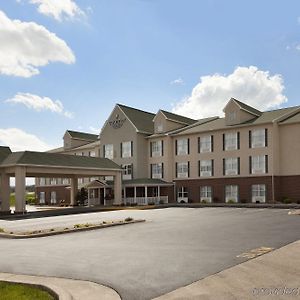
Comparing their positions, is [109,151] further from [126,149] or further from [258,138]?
[258,138]

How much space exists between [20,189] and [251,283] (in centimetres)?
2983

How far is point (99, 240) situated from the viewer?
15.6 m

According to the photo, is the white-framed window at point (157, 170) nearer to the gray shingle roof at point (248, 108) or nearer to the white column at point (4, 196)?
the gray shingle roof at point (248, 108)

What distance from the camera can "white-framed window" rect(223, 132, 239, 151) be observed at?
147ft

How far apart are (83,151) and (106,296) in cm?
5662

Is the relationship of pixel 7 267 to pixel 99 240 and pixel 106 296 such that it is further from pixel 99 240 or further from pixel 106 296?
pixel 99 240

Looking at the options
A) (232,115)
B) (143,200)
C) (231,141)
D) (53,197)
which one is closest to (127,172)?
(143,200)

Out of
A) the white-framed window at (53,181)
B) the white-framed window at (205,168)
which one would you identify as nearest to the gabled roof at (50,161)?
the white-framed window at (205,168)

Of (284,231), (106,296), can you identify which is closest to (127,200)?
(284,231)

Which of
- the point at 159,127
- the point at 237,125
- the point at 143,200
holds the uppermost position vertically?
the point at 159,127

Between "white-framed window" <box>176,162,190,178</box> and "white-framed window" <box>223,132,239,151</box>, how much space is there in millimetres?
5854

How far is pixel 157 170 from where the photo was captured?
5131 cm

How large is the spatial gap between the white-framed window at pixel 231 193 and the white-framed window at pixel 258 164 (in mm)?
2902

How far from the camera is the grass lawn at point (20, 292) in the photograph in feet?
24.0
